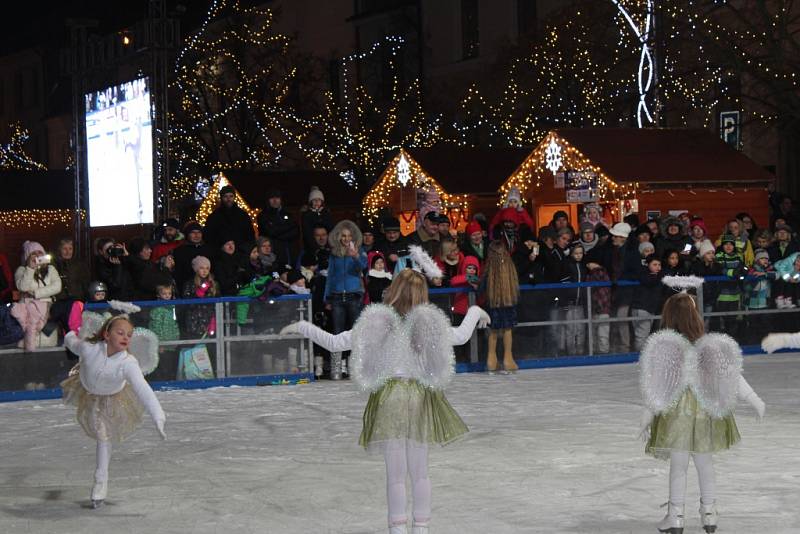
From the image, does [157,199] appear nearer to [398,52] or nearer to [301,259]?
[301,259]

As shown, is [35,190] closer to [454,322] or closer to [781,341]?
[454,322]

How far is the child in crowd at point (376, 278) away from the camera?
15359 mm

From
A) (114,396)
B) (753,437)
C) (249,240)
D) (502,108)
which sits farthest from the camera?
(502,108)

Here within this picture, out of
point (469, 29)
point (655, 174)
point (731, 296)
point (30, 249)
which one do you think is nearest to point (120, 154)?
point (655, 174)

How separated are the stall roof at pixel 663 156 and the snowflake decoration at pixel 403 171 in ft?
17.0

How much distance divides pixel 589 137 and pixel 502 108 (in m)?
8.51

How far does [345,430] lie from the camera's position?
37.2ft

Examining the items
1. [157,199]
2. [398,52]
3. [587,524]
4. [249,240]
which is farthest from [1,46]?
[587,524]

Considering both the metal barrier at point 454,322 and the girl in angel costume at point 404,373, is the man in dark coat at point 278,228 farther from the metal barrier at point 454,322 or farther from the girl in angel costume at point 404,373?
the girl in angel costume at point 404,373

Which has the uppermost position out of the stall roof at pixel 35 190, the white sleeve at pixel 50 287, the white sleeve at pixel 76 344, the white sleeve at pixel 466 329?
the stall roof at pixel 35 190

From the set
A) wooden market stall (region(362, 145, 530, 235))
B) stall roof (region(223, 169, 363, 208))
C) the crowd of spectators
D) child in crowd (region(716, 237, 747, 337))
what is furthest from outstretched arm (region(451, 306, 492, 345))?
stall roof (region(223, 169, 363, 208))

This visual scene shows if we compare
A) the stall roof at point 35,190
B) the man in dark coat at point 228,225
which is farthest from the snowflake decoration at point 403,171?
the stall roof at point 35,190

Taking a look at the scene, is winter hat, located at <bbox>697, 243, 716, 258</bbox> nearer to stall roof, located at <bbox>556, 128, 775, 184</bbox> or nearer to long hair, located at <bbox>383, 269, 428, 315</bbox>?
stall roof, located at <bbox>556, 128, 775, 184</bbox>

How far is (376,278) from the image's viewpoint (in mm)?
15414
